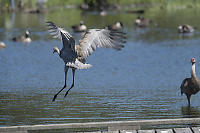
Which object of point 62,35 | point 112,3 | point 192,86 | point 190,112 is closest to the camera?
point 62,35

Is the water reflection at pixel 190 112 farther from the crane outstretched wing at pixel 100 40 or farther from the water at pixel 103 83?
the crane outstretched wing at pixel 100 40

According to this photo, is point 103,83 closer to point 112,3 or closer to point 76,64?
point 76,64

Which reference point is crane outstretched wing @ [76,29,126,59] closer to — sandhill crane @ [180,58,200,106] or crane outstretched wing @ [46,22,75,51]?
crane outstretched wing @ [46,22,75,51]

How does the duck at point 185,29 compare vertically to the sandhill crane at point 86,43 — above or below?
below

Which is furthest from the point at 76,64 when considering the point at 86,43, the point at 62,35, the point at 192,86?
the point at 192,86

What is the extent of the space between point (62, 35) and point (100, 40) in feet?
3.27

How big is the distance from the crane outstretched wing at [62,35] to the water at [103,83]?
1.55 metres

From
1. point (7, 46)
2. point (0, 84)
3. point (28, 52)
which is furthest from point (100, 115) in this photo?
point (7, 46)

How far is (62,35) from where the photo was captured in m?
11.7

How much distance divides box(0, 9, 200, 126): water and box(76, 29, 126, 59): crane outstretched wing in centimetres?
144

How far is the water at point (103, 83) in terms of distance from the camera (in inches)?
487

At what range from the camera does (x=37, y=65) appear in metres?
20.6

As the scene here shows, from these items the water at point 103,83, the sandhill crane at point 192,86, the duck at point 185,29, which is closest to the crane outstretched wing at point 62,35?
the water at point 103,83

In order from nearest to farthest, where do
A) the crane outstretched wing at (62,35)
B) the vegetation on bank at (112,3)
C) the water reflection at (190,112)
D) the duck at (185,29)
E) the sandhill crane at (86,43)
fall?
the crane outstretched wing at (62,35), the sandhill crane at (86,43), the water reflection at (190,112), the duck at (185,29), the vegetation on bank at (112,3)
